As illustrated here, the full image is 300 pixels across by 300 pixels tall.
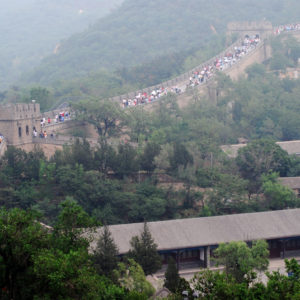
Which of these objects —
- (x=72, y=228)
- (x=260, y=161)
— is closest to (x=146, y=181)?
(x=260, y=161)

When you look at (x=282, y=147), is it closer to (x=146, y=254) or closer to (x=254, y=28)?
(x=146, y=254)

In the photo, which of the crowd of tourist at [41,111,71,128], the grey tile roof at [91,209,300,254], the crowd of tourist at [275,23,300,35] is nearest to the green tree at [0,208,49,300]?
the grey tile roof at [91,209,300,254]

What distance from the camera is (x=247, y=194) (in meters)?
37.9

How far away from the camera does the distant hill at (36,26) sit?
11206 centimetres

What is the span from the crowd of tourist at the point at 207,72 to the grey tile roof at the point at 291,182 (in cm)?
1477

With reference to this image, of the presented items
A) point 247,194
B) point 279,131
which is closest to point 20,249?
point 247,194

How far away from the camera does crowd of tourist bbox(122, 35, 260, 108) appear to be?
50719mm

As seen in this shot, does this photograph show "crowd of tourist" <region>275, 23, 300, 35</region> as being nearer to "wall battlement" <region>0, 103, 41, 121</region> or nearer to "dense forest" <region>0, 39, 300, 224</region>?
"dense forest" <region>0, 39, 300, 224</region>

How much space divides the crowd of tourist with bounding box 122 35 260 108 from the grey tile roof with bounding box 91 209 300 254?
19.2m

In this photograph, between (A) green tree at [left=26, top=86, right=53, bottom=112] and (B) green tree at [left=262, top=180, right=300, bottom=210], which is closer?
(B) green tree at [left=262, top=180, right=300, bottom=210]

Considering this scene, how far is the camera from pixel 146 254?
1048 inches

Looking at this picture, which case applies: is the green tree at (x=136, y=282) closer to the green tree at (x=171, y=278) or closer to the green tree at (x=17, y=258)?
the green tree at (x=171, y=278)

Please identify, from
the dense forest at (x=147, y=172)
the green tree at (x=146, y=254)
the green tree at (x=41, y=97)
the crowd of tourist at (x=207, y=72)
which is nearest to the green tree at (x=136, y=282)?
the green tree at (x=146, y=254)

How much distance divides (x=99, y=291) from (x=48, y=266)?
1.78m
